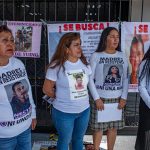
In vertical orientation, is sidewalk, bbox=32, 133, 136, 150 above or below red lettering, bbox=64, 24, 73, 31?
below

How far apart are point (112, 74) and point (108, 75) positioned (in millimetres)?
49

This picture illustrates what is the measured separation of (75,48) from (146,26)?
162 cm

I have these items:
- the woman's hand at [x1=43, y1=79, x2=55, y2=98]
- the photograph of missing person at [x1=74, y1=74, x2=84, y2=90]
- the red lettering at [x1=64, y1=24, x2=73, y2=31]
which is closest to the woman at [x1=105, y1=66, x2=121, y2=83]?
the photograph of missing person at [x1=74, y1=74, x2=84, y2=90]

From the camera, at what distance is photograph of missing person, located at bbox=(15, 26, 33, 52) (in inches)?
174

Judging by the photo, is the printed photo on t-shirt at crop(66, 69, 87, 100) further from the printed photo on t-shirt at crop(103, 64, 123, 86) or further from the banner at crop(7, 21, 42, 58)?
the banner at crop(7, 21, 42, 58)

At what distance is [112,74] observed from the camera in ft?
11.7

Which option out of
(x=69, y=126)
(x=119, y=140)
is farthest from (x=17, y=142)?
(x=119, y=140)

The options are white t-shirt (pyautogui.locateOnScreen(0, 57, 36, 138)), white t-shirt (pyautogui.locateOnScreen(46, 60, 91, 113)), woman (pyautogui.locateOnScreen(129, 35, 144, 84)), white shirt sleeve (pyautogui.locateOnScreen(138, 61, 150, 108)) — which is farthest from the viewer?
woman (pyautogui.locateOnScreen(129, 35, 144, 84))

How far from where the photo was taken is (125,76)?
3633mm

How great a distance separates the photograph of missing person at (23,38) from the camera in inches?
174

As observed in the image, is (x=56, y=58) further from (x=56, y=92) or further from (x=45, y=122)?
(x=45, y=122)

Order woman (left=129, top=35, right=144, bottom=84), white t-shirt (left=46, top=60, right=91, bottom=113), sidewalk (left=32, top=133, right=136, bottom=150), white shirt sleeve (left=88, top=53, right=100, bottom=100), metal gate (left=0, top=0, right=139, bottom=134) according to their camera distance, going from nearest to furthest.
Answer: white t-shirt (left=46, top=60, right=91, bottom=113)
white shirt sleeve (left=88, top=53, right=100, bottom=100)
sidewalk (left=32, top=133, right=136, bottom=150)
woman (left=129, top=35, right=144, bottom=84)
metal gate (left=0, top=0, right=139, bottom=134)

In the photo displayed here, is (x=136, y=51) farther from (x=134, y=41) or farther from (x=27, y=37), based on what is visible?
(x=27, y=37)

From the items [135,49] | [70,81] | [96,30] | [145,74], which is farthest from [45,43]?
[145,74]
